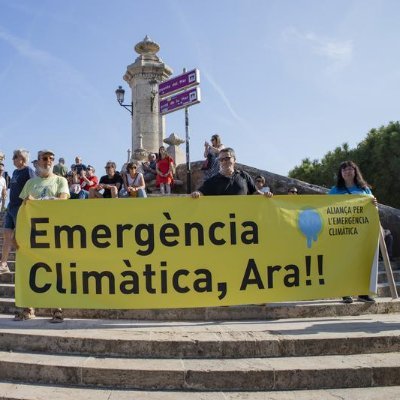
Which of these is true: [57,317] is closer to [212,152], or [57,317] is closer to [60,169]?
[212,152]

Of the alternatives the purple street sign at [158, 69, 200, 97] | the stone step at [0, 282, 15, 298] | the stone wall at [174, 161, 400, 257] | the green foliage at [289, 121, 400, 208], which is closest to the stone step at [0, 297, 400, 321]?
the stone step at [0, 282, 15, 298]

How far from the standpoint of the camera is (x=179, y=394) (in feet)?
11.4

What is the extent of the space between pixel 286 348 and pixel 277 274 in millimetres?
1095

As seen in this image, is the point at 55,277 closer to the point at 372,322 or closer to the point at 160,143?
the point at 372,322

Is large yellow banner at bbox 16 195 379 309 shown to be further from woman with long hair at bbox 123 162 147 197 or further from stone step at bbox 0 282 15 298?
woman with long hair at bbox 123 162 147 197

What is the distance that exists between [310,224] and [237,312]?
138 centimetres

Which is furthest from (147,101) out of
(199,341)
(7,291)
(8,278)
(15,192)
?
(199,341)

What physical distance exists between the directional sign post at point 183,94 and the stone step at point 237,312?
802 centimetres

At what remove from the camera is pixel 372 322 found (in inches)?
187

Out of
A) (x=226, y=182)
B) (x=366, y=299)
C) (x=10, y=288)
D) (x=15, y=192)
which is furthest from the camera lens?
(x=15, y=192)

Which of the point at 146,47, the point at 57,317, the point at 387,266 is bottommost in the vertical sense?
the point at 57,317

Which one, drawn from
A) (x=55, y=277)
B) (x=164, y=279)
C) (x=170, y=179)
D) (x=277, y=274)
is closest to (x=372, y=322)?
(x=277, y=274)

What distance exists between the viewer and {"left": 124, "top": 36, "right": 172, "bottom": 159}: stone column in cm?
2070

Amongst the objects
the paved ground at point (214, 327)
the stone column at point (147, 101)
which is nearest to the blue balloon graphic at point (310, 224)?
the paved ground at point (214, 327)
